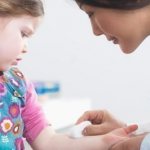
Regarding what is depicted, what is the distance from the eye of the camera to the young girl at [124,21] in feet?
2.48

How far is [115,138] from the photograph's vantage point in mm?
883

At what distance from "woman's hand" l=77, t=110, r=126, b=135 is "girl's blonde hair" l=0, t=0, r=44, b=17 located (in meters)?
0.28

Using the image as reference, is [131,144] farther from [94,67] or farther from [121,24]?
[94,67]

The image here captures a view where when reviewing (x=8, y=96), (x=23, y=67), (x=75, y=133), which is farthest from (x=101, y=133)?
(x=23, y=67)

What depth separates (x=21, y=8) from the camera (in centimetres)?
87

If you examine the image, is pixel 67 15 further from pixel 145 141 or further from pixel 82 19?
pixel 145 141

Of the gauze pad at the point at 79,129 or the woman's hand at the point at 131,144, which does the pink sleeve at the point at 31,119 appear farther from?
the woman's hand at the point at 131,144

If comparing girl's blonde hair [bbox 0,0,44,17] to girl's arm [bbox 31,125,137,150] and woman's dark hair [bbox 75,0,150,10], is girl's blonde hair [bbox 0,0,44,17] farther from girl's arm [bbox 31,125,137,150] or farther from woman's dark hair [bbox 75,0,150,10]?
girl's arm [bbox 31,125,137,150]

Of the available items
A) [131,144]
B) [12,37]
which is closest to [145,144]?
[131,144]

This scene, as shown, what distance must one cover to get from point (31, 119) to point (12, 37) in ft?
0.67

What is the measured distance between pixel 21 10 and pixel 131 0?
0.26 meters

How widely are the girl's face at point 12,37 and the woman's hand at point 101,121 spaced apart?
0.24 m

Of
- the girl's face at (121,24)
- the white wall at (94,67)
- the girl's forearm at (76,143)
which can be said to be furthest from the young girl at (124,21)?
the white wall at (94,67)

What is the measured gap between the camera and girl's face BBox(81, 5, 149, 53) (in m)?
0.79
